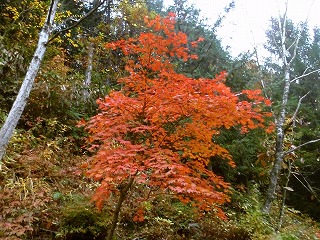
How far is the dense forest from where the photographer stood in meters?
4.30

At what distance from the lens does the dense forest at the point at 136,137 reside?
14.1 feet

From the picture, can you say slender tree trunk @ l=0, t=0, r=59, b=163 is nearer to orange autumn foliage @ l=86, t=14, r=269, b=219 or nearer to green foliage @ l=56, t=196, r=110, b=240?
orange autumn foliage @ l=86, t=14, r=269, b=219

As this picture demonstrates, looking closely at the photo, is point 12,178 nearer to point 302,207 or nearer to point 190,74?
point 190,74

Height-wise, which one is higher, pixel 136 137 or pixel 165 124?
pixel 165 124

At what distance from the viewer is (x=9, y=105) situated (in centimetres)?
814

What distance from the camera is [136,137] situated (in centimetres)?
500

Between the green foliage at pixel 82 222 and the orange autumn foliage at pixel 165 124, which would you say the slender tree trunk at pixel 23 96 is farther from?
the green foliage at pixel 82 222

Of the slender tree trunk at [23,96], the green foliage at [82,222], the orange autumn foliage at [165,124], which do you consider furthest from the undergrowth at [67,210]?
the slender tree trunk at [23,96]

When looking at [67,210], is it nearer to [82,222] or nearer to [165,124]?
[82,222]

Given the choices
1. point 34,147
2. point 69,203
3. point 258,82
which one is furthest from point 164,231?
point 258,82

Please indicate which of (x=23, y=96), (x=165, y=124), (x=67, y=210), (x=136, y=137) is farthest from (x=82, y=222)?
(x=23, y=96)

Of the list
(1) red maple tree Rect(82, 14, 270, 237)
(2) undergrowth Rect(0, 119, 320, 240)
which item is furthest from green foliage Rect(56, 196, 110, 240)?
(1) red maple tree Rect(82, 14, 270, 237)

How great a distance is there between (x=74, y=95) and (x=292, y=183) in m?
11.2

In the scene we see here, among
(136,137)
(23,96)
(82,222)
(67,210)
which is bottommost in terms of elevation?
(82,222)
